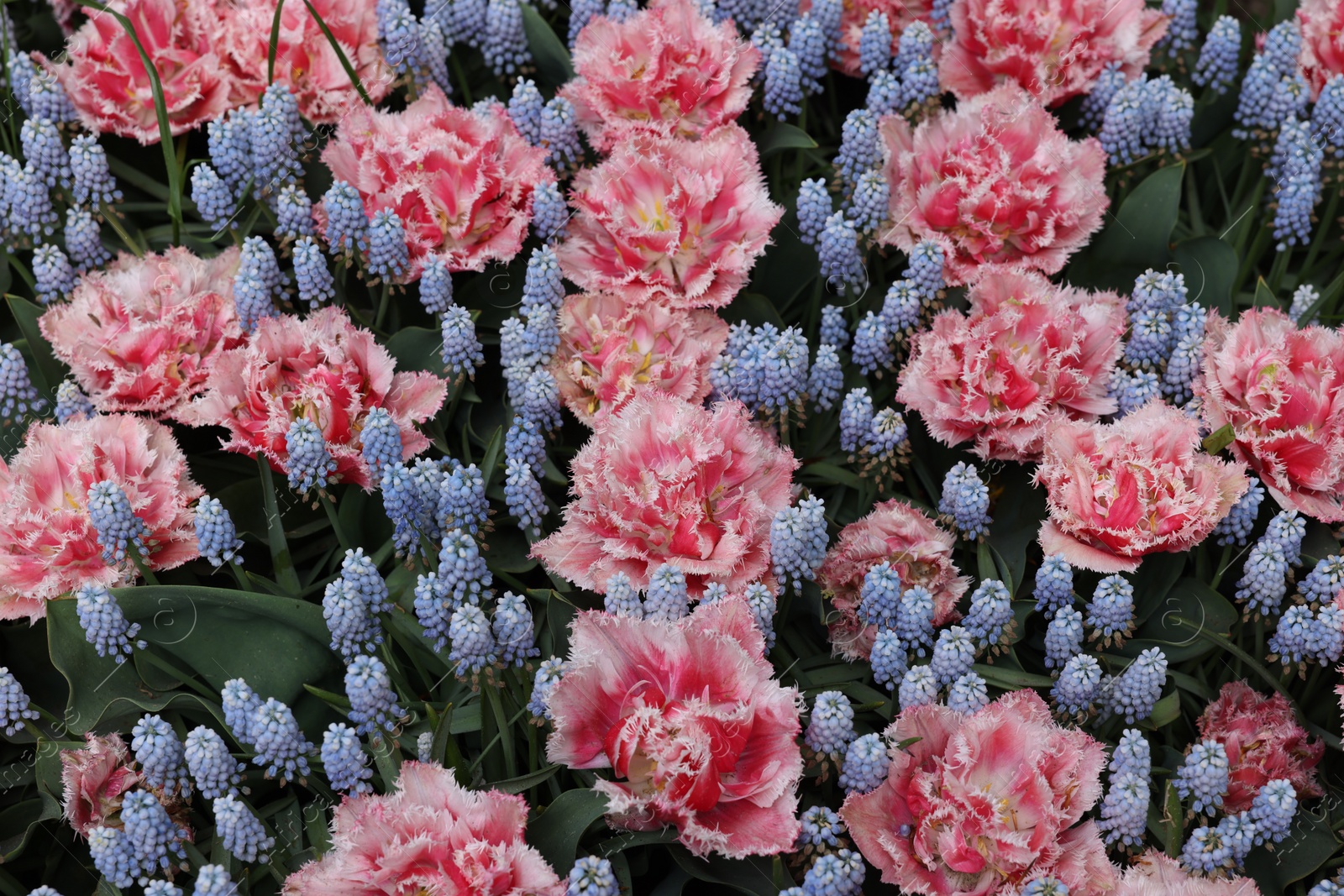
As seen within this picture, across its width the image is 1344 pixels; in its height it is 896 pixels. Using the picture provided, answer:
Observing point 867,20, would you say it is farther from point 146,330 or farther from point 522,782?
point 522,782

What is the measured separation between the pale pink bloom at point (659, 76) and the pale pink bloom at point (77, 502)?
925 mm

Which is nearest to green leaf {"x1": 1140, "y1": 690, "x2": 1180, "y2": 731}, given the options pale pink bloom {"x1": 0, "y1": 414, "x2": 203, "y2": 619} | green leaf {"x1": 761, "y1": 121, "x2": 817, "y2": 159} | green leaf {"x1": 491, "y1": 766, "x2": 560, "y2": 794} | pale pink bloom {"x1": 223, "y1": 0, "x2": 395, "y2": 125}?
green leaf {"x1": 491, "y1": 766, "x2": 560, "y2": 794}

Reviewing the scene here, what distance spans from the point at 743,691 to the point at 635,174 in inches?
→ 37.1

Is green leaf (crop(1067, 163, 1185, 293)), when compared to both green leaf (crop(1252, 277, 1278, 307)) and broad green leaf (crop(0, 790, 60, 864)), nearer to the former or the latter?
green leaf (crop(1252, 277, 1278, 307))

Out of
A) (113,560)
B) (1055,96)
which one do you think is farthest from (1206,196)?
(113,560)

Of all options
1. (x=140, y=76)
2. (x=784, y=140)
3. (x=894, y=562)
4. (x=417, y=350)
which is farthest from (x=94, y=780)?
(x=784, y=140)

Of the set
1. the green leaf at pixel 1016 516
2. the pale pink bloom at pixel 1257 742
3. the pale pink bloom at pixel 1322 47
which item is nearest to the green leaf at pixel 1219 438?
the green leaf at pixel 1016 516

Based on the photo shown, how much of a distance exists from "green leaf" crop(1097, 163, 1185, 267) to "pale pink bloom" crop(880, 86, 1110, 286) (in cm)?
8

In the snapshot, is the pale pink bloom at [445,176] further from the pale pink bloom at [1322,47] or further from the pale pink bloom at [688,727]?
the pale pink bloom at [1322,47]

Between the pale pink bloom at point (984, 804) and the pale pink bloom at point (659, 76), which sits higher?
the pale pink bloom at point (659, 76)

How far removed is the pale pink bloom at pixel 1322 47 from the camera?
2342 mm

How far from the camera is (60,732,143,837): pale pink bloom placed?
1.59 meters

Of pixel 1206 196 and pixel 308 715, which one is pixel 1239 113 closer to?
pixel 1206 196

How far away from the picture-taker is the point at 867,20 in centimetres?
242
